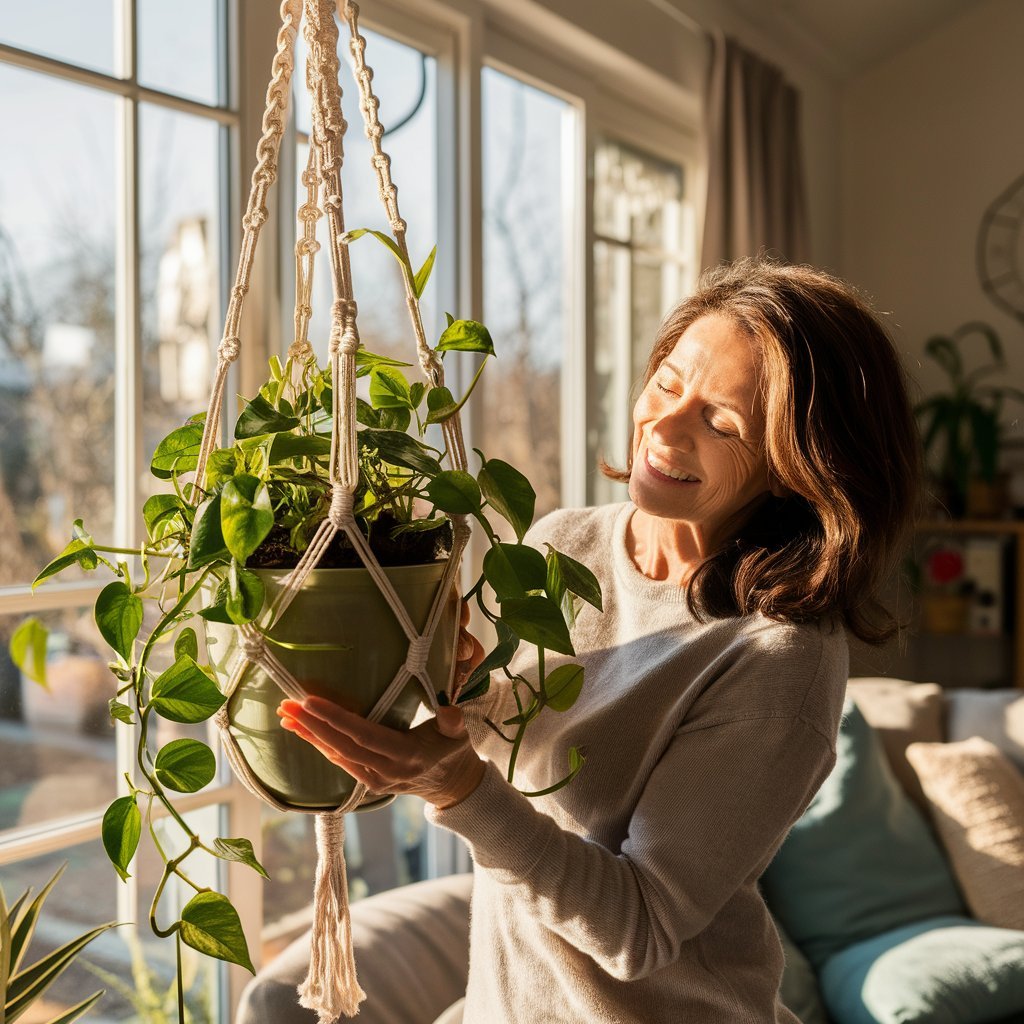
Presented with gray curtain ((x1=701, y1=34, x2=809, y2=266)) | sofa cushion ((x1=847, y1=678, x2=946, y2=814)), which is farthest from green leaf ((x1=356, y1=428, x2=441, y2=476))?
gray curtain ((x1=701, y1=34, x2=809, y2=266))

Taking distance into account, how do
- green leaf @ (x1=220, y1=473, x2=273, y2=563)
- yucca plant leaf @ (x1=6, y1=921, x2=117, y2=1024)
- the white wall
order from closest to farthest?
green leaf @ (x1=220, y1=473, x2=273, y2=563) < yucca plant leaf @ (x1=6, y1=921, x2=117, y2=1024) < the white wall

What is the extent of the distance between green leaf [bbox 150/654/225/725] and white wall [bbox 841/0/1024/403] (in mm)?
3712

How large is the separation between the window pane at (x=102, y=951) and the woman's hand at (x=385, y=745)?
41.4 inches

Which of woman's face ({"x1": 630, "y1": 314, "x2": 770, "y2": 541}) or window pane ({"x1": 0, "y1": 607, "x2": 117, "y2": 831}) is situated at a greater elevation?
woman's face ({"x1": 630, "y1": 314, "x2": 770, "y2": 541})

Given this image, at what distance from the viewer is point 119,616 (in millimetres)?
756

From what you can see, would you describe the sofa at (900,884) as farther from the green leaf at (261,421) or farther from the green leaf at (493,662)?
the green leaf at (261,421)

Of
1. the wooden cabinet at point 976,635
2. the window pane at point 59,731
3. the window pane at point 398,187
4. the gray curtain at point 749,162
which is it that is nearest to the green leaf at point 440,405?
the window pane at point 59,731

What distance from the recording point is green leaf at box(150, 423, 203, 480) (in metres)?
0.86

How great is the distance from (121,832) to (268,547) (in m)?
0.22

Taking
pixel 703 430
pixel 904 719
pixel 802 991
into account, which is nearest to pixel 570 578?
pixel 703 430

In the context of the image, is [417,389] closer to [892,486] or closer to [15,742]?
[892,486]

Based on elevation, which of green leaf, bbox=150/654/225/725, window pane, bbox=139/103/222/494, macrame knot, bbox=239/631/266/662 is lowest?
green leaf, bbox=150/654/225/725

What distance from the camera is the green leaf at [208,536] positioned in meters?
0.69

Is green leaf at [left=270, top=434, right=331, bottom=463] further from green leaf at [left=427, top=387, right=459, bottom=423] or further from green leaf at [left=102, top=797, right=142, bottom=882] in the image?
green leaf at [left=102, top=797, right=142, bottom=882]
